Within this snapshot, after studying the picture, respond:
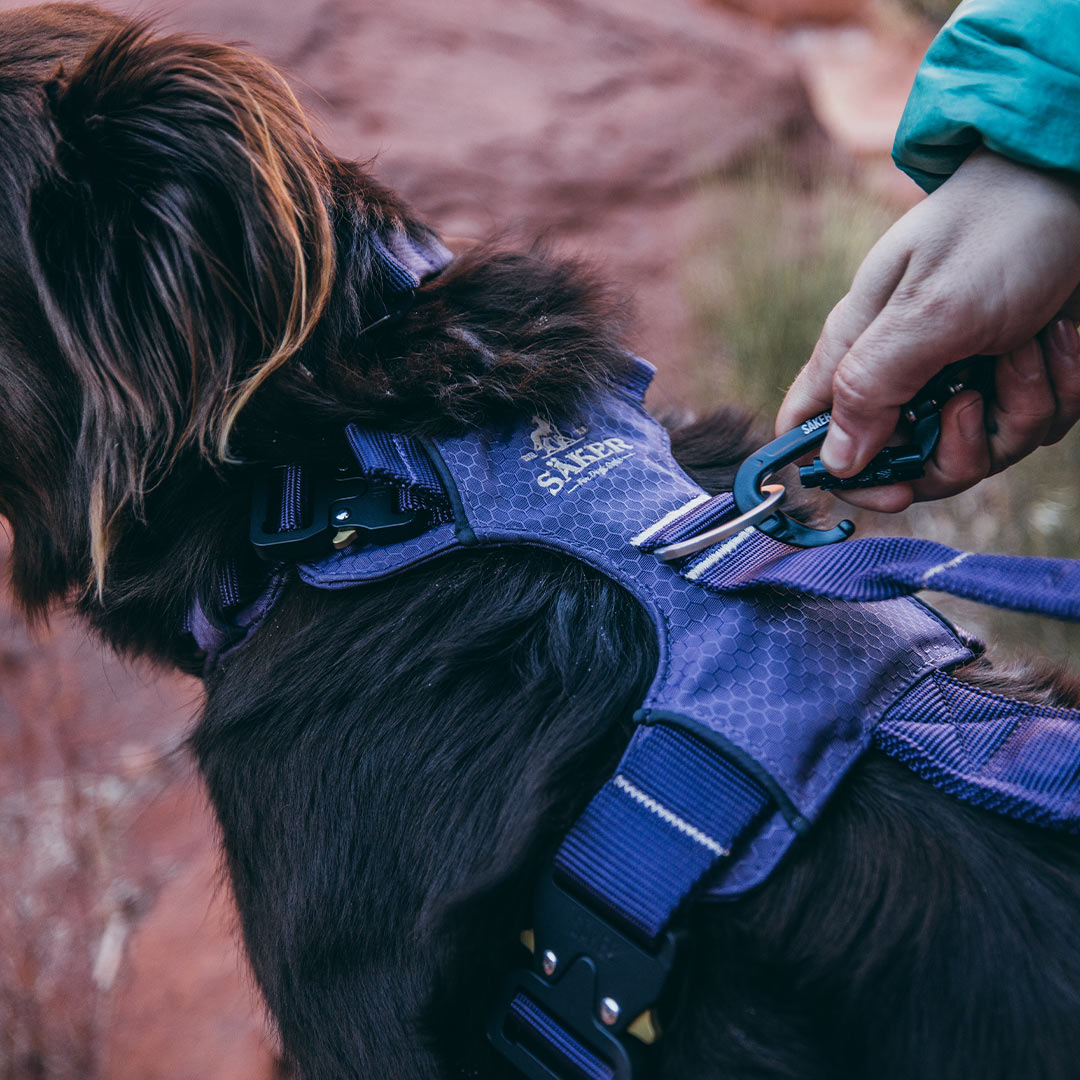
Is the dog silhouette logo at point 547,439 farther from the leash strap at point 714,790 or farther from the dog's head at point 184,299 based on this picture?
the leash strap at point 714,790

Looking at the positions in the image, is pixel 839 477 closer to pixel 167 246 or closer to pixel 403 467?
pixel 403 467

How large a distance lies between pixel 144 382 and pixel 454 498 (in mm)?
439

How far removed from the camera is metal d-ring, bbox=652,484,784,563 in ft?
3.08

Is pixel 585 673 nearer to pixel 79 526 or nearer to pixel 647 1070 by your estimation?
pixel 647 1070

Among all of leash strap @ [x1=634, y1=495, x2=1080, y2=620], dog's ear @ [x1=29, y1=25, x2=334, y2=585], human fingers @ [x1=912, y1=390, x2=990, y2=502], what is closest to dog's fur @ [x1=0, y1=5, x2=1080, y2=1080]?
dog's ear @ [x1=29, y1=25, x2=334, y2=585]

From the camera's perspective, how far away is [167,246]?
41.6 inches

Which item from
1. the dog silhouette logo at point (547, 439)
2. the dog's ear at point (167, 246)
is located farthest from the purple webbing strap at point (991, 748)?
the dog's ear at point (167, 246)

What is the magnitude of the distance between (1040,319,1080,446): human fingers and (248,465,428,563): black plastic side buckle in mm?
778

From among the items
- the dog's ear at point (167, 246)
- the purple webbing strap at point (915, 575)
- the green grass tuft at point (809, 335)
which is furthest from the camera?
the green grass tuft at point (809, 335)

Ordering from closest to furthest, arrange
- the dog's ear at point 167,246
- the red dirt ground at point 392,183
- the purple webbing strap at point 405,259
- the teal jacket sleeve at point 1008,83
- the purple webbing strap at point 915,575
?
the purple webbing strap at point 915,575
the teal jacket sleeve at point 1008,83
the dog's ear at point 167,246
the purple webbing strap at point 405,259
the red dirt ground at point 392,183

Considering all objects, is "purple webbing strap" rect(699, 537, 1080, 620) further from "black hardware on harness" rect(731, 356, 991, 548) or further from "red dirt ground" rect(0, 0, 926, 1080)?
"red dirt ground" rect(0, 0, 926, 1080)

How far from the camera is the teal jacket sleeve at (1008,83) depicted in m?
0.94

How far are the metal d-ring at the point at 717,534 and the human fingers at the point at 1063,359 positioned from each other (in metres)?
0.38

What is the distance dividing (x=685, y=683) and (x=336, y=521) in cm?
46
